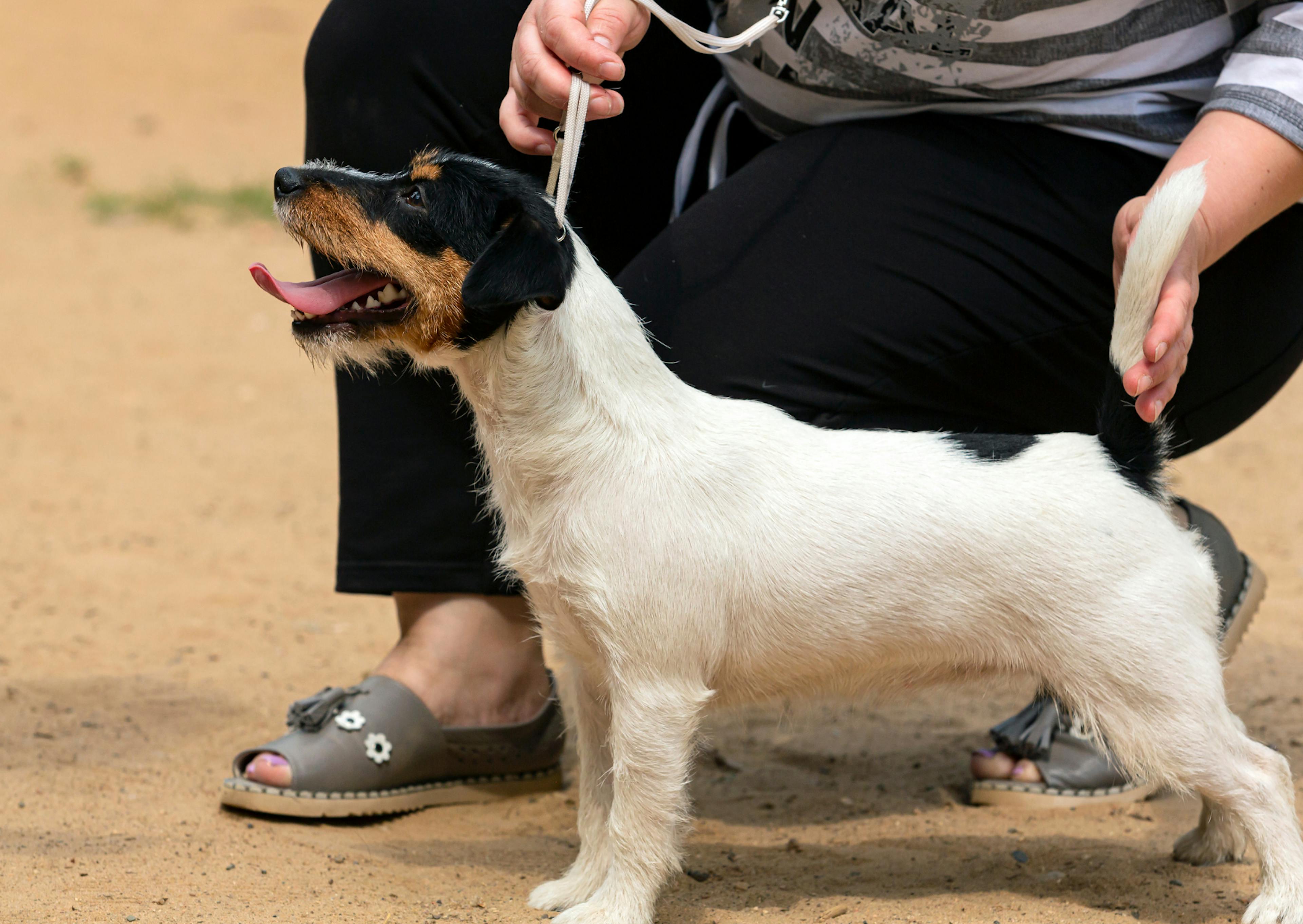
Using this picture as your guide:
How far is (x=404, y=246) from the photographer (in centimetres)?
250

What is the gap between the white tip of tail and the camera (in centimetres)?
243

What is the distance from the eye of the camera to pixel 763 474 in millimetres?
2574

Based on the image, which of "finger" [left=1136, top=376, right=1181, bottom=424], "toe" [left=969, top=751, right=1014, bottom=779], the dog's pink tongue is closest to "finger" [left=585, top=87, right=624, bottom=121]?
the dog's pink tongue

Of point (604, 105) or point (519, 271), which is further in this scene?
point (604, 105)

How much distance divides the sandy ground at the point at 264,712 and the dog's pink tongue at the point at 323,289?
1.21m

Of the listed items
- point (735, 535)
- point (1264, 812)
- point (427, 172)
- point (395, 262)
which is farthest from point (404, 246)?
point (1264, 812)

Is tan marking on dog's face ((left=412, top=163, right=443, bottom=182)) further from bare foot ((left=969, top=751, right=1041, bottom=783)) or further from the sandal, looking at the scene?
bare foot ((left=969, top=751, right=1041, bottom=783))

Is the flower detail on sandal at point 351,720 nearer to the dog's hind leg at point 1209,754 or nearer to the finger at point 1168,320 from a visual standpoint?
the dog's hind leg at point 1209,754

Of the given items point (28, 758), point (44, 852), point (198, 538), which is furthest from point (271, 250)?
point (44, 852)

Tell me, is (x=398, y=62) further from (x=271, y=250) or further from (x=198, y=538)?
(x=271, y=250)

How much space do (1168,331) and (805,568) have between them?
32.2 inches

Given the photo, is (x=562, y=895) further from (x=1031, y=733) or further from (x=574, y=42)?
(x=574, y=42)

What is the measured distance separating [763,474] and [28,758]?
2.11 metres

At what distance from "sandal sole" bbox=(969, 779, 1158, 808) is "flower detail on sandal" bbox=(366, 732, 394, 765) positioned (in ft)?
4.98
